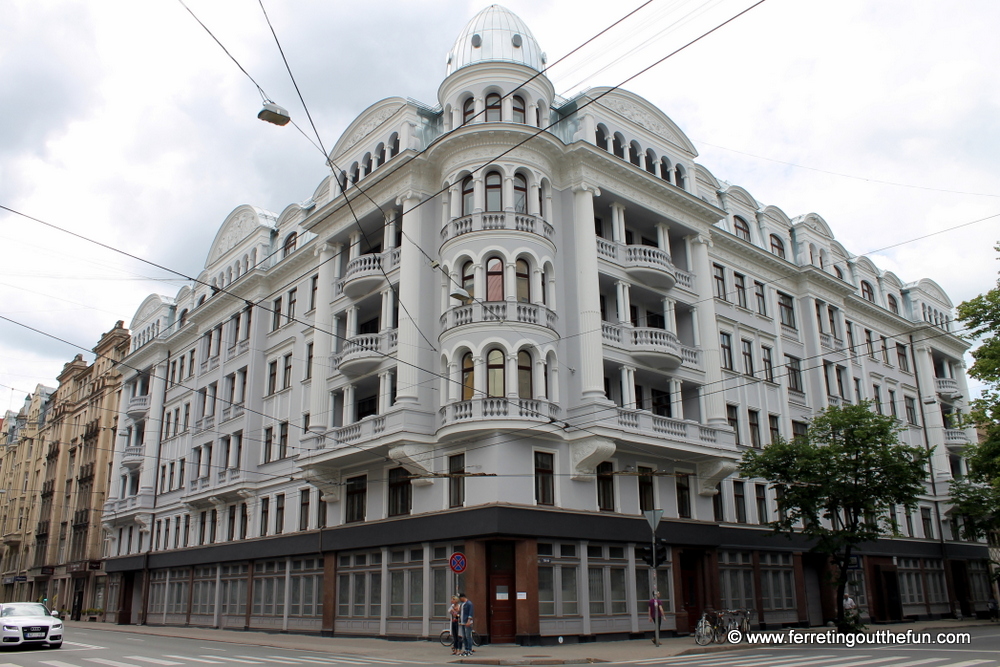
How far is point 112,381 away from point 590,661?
50128 millimetres

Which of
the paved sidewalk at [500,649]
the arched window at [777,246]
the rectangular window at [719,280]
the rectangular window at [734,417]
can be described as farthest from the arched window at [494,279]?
the arched window at [777,246]

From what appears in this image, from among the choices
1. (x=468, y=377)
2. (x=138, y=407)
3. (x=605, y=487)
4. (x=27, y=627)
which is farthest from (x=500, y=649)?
(x=138, y=407)

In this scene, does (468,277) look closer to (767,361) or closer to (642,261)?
(642,261)

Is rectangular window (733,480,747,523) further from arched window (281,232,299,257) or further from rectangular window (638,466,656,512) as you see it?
arched window (281,232,299,257)

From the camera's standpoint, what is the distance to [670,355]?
30094 mm

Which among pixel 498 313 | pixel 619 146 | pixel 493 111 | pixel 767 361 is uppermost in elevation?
pixel 619 146

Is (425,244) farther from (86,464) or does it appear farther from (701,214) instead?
(86,464)

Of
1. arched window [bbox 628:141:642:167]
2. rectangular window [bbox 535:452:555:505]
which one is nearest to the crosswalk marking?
rectangular window [bbox 535:452:555:505]

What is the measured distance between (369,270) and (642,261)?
10.8 meters

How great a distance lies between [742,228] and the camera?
4003cm

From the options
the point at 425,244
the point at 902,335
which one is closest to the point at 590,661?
the point at 425,244

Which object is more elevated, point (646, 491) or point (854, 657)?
point (646, 491)

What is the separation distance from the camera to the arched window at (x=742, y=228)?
39625mm

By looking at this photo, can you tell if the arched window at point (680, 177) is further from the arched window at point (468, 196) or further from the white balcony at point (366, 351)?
the white balcony at point (366, 351)
